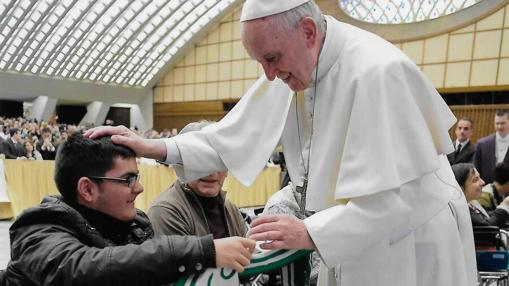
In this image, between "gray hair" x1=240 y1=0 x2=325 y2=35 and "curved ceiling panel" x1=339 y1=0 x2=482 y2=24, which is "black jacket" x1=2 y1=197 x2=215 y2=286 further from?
"curved ceiling panel" x1=339 y1=0 x2=482 y2=24

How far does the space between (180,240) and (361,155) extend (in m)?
0.49

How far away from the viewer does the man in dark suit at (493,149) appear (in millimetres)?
4559

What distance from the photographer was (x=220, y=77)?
21922 millimetres

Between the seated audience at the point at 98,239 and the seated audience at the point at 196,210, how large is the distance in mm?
422

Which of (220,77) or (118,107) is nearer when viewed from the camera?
(220,77)

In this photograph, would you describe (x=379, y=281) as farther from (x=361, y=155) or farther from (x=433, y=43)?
(x=433, y=43)

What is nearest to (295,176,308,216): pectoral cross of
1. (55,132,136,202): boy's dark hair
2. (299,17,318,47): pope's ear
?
(299,17,318,47): pope's ear

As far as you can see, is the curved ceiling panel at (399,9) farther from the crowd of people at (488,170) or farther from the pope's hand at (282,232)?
the pope's hand at (282,232)

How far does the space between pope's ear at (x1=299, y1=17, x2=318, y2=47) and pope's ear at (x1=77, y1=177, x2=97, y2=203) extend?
0.77m

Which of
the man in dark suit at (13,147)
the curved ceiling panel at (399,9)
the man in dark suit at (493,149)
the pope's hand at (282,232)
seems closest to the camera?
the pope's hand at (282,232)

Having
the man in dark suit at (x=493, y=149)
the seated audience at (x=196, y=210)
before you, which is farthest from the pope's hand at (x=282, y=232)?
the man in dark suit at (x=493, y=149)

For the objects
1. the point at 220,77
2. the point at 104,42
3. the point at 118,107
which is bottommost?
the point at 118,107

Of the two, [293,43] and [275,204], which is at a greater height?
[293,43]

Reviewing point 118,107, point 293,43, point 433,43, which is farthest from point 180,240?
point 118,107
